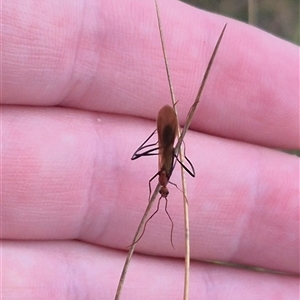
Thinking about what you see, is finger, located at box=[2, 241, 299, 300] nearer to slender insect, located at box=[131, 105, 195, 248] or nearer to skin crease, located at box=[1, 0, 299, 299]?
skin crease, located at box=[1, 0, 299, 299]

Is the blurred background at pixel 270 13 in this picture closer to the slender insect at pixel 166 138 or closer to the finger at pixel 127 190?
the finger at pixel 127 190

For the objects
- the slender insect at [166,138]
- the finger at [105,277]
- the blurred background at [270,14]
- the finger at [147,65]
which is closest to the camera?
the slender insect at [166,138]

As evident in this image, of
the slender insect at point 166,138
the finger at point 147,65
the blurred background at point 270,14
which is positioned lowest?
the slender insect at point 166,138

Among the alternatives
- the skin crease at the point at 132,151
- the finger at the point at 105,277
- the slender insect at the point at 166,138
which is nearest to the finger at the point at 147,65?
the skin crease at the point at 132,151

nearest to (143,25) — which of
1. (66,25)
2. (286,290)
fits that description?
(66,25)

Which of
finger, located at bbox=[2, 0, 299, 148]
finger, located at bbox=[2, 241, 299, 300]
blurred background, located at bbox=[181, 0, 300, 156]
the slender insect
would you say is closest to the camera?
the slender insect

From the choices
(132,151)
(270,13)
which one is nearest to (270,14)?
(270,13)

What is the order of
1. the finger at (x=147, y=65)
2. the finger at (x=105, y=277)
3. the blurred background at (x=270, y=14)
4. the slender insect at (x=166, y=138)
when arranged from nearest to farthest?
1. the slender insect at (x=166, y=138)
2. the finger at (x=147, y=65)
3. the finger at (x=105, y=277)
4. the blurred background at (x=270, y=14)

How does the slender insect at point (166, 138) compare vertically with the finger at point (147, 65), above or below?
below

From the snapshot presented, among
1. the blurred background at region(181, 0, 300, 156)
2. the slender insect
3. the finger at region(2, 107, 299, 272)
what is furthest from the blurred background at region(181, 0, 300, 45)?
the slender insect
